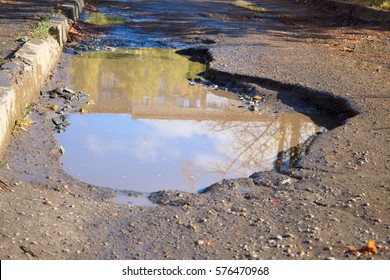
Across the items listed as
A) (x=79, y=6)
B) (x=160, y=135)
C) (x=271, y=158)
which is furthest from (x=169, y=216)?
(x=79, y=6)

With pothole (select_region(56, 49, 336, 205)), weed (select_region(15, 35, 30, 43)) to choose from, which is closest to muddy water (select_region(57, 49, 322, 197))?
pothole (select_region(56, 49, 336, 205))

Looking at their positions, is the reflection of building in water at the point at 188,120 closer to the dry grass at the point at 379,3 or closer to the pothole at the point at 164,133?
the pothole at the point at 164,133

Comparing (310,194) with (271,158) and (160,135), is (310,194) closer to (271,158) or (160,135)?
(271,158)

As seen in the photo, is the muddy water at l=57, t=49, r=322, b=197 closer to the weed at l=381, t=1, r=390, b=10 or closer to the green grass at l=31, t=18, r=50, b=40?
the green grass at l=31, t=18, r=50, b=40

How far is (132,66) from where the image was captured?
10.4 metres

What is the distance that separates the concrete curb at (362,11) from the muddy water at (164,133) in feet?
23.3

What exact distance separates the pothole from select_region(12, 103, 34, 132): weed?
0.38m

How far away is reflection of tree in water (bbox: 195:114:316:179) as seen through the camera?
612 centimetres

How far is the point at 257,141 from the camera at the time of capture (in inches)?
271

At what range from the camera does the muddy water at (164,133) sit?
587cm

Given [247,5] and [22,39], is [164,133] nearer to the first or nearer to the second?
[22,39]

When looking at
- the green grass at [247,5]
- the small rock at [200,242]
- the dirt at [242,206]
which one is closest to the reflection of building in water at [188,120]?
the dirt at [242,206]

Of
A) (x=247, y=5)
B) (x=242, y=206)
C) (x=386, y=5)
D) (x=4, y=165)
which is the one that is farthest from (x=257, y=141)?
(x=247, y=5)

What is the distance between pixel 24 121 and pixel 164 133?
148 cm
